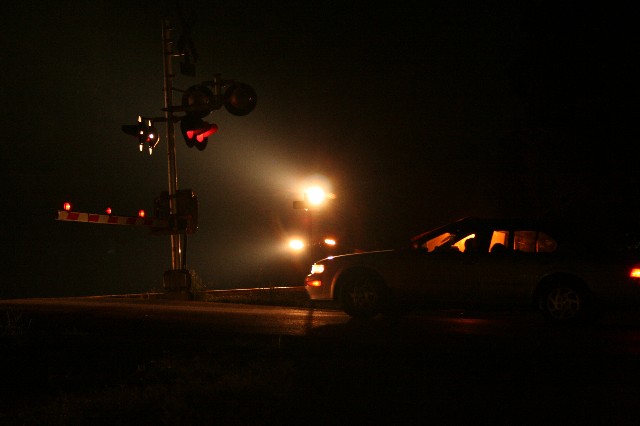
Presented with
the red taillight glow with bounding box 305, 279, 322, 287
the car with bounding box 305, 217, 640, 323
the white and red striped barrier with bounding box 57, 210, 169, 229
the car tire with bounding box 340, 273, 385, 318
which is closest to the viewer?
the car with bounding box 305, 217, 640, 323

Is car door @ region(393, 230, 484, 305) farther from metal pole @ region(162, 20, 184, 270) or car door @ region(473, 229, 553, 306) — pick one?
metal pole @ region(162, 20, 184, 270)

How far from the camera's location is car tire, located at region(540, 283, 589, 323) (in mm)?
11367

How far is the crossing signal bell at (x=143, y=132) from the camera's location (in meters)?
18.2

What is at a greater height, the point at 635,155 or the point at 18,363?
the point at 635,155

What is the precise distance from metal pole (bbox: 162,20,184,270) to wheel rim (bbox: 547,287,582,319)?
30.2ft

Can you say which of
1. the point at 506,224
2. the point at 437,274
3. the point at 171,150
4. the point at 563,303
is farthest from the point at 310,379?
the point at 171,150

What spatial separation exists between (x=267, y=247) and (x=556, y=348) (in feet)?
83.3

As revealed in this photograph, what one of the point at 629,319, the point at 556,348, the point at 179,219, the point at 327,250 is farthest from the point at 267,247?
the point at 556,348

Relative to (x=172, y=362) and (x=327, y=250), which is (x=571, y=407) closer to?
(x=172, y=362)

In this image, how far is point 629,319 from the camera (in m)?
12.8

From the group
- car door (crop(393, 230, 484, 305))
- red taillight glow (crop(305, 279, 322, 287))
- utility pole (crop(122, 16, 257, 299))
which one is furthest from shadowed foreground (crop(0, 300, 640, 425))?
utility pole (crop(122, 16, 257, 299))

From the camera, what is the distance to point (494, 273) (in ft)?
38.4

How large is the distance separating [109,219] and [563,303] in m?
9.87

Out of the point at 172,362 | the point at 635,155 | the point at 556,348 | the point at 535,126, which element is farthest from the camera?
the point at 535,126
